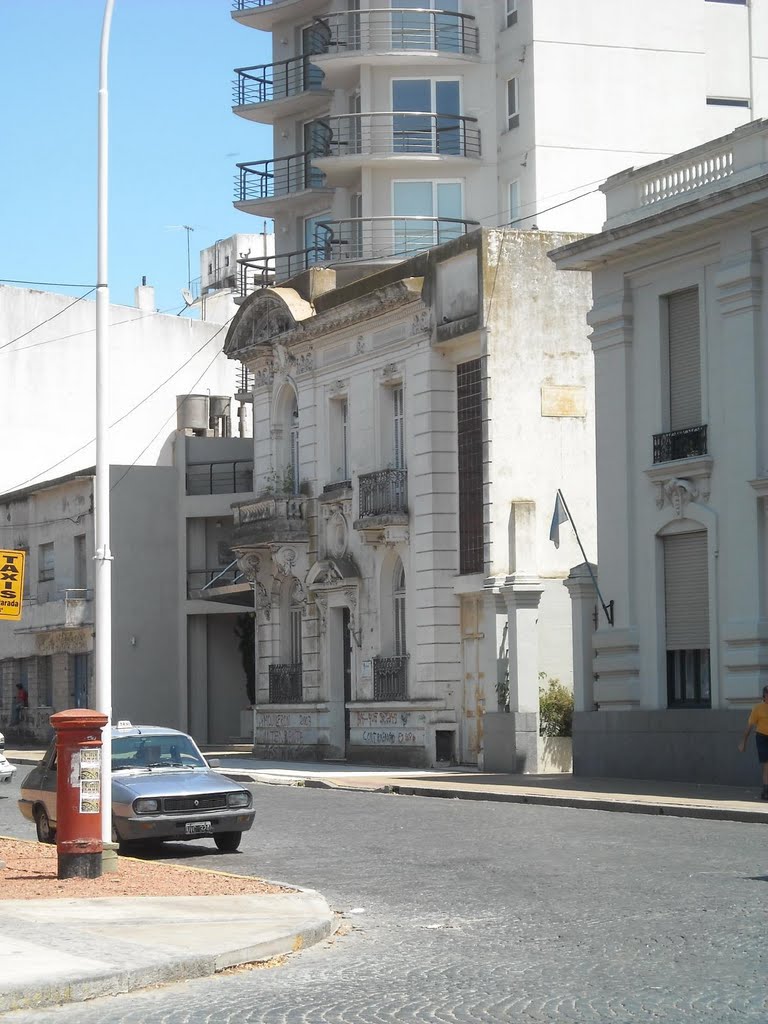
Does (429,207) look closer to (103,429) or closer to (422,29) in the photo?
(422,29)

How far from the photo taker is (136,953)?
36.6 feet

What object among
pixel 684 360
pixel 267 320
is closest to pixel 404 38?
pixel 267 320

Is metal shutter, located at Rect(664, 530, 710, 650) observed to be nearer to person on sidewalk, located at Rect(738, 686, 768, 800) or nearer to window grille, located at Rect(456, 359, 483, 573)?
person on sidewalk, located at Rect(738, 686, 768, 800)

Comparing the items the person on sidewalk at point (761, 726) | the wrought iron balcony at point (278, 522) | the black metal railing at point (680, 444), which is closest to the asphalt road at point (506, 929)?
the person on sidewalk at point (761, 726)

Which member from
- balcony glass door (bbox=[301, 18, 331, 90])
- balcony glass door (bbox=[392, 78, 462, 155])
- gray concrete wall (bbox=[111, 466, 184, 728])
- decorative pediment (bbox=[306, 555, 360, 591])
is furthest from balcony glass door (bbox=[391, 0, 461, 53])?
decorative pediment (bbox=[306, 555, 360, 591])

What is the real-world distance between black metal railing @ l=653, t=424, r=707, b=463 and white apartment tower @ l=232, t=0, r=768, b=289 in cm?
1672

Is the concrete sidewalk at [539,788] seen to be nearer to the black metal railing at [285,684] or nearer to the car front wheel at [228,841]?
the black metal railing at [285,684]

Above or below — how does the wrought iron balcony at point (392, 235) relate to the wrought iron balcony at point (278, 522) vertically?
above

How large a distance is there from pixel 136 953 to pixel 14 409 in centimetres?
4984

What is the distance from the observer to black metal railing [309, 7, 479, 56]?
45812mm

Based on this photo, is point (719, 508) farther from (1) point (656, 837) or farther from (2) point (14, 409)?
(2) point (14, 409)

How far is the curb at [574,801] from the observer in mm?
22047

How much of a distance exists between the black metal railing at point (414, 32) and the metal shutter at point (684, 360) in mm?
18859

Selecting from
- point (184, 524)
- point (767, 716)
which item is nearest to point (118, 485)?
point (184, 524)
